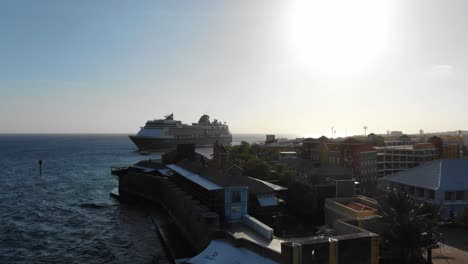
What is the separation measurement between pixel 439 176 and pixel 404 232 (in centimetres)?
1661

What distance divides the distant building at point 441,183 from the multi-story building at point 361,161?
27.0 ft

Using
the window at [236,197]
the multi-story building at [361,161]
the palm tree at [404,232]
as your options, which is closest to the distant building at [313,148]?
the multi-story building at [361,161]

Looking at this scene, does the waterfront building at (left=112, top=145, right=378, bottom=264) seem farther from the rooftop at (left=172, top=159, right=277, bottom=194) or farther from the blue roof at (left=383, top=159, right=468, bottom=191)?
the blue roof at (left=383, top=159, right=468, bottom=191)

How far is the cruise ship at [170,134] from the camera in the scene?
128375mm

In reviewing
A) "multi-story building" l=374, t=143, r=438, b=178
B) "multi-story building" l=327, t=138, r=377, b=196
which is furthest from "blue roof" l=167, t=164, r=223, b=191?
"multi-story building" l=374, t=143, r=438, b=178

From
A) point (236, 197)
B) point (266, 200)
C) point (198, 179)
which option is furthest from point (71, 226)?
point (266, 200)

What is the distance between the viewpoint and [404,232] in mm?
19922

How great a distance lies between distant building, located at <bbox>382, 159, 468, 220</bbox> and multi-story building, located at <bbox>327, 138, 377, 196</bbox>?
8.24m

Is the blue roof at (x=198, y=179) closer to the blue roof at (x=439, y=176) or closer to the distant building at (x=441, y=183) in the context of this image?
the distant building at (x=441, y=183)

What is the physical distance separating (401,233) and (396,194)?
2547 millimetres

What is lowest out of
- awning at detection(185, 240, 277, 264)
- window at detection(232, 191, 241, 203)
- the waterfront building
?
awning at detection(185, 240, 277, 264)

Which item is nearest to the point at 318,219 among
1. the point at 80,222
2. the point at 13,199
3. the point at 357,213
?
the point at 357,213

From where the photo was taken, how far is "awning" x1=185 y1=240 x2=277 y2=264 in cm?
1928

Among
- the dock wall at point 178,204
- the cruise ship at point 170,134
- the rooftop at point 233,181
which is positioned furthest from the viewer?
the cruise ship at point 170,134
